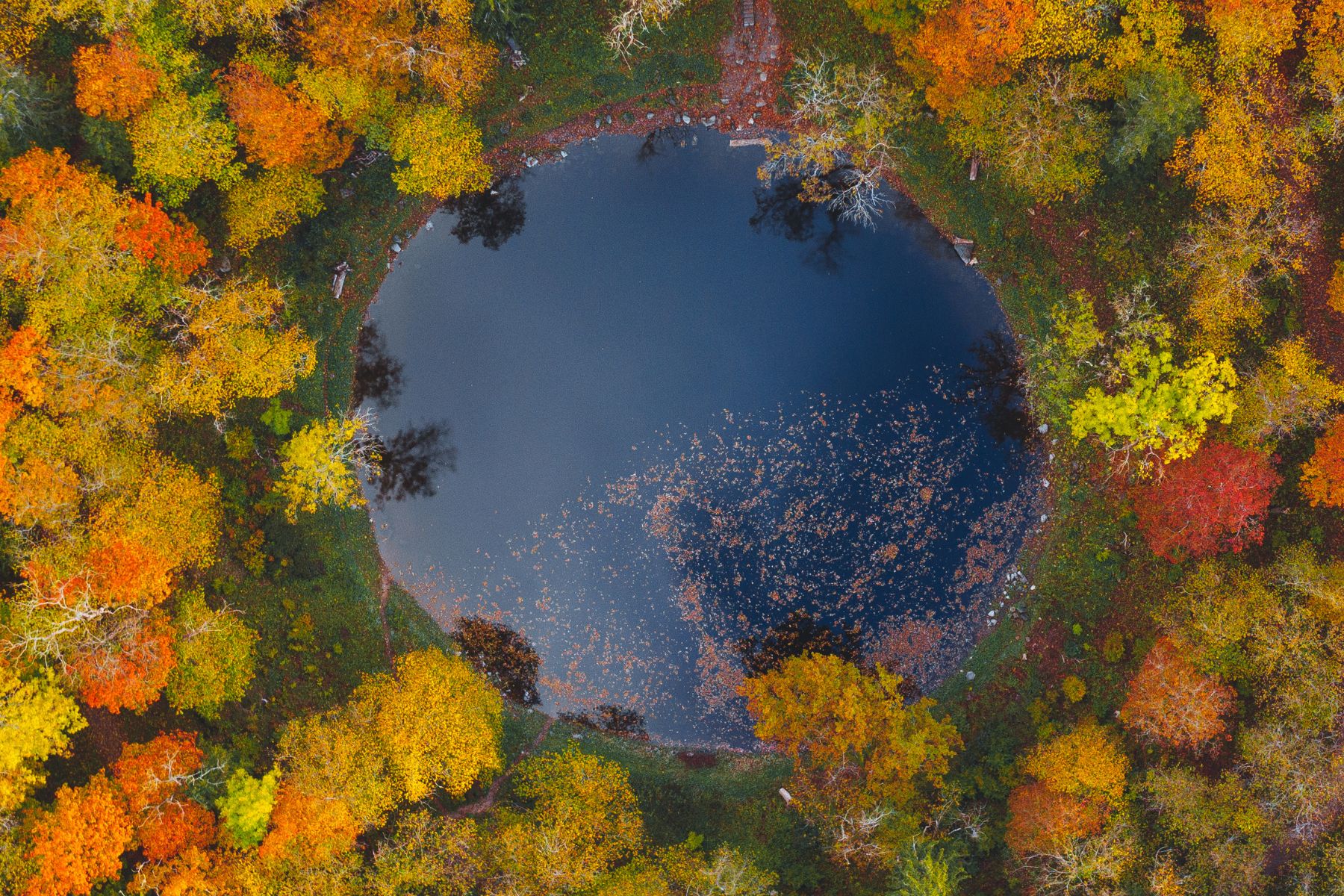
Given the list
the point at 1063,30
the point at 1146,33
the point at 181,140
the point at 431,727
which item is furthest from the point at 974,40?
the point at 431,727

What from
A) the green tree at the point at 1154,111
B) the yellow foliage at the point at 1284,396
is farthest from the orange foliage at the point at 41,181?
the yellow foliage at the point at 1284,396

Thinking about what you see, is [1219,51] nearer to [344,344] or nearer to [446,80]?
[446,80]

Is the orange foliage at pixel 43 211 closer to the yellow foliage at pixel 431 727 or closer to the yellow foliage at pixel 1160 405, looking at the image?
the yellow foliage at pixel 431 727

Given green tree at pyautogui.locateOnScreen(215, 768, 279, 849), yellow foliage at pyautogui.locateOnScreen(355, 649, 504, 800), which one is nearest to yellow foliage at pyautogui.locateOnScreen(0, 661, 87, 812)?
green tree at pyautogui.locateOnScreen(215, 768, 279, 849)

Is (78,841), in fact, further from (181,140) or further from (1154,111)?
(1154,111)

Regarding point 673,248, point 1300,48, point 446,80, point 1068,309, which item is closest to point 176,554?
point 446,80
